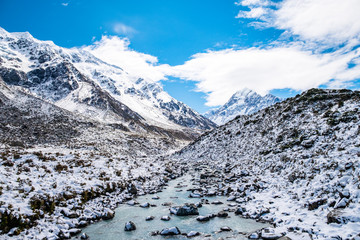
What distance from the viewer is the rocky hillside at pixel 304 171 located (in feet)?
39.4

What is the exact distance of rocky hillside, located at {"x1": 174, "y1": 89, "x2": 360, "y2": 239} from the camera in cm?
1200

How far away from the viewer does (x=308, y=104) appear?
1401 inches

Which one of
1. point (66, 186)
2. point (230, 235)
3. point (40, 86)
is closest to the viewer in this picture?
point (230, 235)

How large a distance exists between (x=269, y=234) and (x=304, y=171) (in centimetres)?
902

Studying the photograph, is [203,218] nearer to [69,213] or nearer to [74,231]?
[74,231]

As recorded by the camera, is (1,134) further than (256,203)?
Yes

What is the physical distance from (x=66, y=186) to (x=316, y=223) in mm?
18723

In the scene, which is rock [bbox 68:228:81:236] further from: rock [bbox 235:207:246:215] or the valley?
rock [bbox 235:207:246:215]

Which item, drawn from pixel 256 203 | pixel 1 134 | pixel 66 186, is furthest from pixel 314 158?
pixel 1 134

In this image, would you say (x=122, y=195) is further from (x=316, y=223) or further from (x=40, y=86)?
(x=40, y=86)

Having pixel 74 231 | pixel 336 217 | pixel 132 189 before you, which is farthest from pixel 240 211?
pixel 132 189

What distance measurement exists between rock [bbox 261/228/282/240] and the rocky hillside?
53 cm

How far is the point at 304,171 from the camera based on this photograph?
1827cm

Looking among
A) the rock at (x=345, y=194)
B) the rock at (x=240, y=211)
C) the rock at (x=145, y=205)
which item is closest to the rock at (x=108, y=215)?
the rock at (x=145, y=205)
